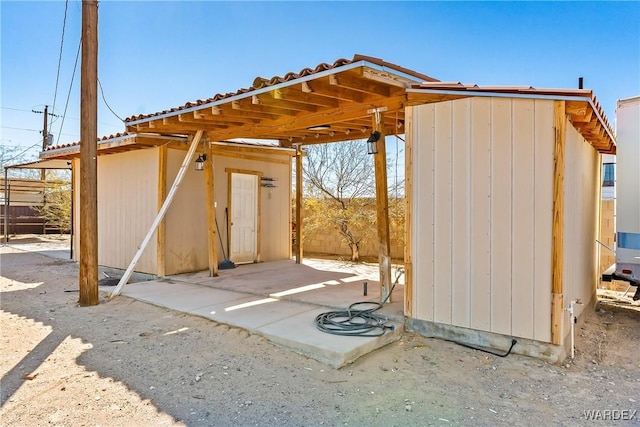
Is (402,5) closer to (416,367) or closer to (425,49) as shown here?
(425,49)

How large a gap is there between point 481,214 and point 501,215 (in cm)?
17

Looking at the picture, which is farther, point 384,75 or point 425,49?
point 425,49

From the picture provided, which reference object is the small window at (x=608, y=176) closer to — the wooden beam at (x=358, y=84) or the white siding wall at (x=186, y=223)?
the wooden beam at (x=358, y=84)

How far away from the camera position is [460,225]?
3.75 meters

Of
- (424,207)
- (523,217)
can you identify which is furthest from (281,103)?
(523,217)

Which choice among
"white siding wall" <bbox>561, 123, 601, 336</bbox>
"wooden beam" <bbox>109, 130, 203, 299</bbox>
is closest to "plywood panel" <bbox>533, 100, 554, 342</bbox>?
"white siding wall" <bbox>561, 123, 601, 336</bbox>

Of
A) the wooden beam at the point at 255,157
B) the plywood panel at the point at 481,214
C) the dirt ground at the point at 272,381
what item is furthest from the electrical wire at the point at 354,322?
the wooden beam at the point at 255,157

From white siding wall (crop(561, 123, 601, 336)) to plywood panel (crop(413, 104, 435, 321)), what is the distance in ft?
3.83

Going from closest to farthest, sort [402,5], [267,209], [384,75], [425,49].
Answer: [384,75] < [402,5] < [267,209] < [425,49]

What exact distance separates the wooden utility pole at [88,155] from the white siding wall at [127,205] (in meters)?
1.69

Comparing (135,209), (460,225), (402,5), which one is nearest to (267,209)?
(135,209)

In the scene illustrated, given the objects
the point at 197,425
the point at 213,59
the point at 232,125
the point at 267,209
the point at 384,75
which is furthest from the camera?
the point at 213,59

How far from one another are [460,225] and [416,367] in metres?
1.35

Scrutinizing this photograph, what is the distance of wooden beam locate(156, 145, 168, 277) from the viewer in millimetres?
6867
